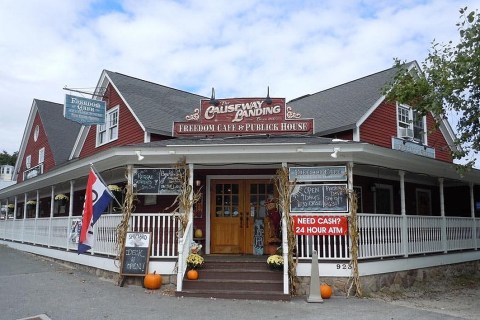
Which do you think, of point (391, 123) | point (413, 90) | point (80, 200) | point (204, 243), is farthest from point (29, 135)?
point (413, 90)

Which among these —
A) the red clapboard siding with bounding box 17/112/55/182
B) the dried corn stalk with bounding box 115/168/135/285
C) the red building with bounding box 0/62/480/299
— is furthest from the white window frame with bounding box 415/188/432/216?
the red clapboard siding with bounding box 17/112/55/182

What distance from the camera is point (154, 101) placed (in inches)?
664

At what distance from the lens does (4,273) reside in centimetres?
1239

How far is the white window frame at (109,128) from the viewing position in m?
16.6

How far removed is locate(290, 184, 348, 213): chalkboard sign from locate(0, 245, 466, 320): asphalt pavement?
196cm

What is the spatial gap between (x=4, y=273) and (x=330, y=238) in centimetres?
904

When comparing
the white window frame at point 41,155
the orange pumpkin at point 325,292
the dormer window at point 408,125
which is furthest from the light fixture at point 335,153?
the white window frame at point 41,155

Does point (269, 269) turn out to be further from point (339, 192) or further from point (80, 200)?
point (80, 200)

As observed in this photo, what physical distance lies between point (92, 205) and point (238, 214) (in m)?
3.89

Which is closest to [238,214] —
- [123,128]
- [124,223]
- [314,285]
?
[124,223]

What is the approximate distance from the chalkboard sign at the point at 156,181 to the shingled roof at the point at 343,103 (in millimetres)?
5400

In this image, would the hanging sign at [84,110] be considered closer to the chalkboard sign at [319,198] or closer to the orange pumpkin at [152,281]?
the orange pumpkin at [152,281]

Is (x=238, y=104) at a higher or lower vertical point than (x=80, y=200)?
higher

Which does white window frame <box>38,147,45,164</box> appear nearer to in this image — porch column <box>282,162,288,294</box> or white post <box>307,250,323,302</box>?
porch column <box>282,162,288,294</box>
